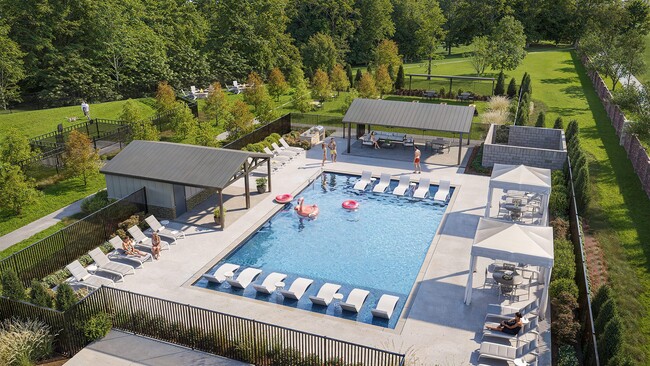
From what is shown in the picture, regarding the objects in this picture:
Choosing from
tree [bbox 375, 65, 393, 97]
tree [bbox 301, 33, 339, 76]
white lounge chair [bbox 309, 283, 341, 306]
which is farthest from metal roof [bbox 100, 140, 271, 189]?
tree [bbox 301, 33, 339, 76]

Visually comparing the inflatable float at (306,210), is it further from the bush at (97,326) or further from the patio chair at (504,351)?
the patio chair at (504,351)

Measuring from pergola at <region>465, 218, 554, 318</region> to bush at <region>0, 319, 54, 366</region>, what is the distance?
13.5m

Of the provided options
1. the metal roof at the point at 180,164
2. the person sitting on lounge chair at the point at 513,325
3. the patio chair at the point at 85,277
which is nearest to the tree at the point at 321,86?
the metal roof at the point at 180,164

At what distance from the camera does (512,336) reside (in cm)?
1555

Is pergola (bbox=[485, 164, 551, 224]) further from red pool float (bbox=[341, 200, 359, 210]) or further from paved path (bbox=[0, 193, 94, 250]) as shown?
paved path (bbox=[0, 193, 94, 250])

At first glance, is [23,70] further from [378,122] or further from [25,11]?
[378,122]

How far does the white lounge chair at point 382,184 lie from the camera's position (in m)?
28.5

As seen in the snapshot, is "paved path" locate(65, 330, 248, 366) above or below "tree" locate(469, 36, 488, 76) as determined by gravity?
below

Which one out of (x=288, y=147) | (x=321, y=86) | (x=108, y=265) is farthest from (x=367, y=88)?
(x=108, y=265)

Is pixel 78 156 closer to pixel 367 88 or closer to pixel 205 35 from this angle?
pixel 367 88

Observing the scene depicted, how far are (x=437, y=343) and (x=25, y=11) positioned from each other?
49251 millimetres

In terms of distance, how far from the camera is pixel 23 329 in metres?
15.4

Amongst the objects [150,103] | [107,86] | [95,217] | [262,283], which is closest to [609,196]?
[262,283]

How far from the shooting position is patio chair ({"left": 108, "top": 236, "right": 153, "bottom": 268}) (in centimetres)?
2084
